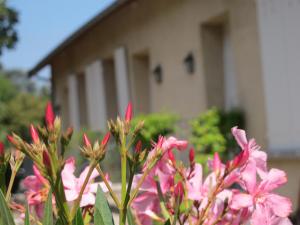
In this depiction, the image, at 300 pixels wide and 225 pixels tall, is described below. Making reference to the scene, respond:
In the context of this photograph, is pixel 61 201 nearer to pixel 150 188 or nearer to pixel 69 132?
pixel 69 132

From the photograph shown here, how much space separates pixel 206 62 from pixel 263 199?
7.30 m

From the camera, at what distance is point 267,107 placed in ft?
22.8

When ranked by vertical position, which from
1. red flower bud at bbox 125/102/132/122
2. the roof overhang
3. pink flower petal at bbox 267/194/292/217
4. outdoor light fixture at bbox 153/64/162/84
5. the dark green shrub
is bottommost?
the dark green shrub

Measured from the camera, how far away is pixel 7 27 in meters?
14.4

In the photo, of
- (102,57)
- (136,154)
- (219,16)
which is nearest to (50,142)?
(136,154)

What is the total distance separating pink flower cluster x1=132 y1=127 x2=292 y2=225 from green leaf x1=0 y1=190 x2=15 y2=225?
23 cm

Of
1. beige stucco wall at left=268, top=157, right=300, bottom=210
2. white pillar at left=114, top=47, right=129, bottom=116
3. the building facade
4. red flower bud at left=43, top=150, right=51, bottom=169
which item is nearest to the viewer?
red flower bud at left=43, top=150, right=51, bottom=169

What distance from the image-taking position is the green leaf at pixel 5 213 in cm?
97

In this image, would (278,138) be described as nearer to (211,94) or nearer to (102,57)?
(211,94)

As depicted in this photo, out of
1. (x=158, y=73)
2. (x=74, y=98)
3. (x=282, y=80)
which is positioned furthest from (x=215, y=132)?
(x=74, y=98)

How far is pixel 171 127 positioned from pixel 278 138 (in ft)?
6.43

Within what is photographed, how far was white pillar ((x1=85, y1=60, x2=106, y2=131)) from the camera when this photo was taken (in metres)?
13.2

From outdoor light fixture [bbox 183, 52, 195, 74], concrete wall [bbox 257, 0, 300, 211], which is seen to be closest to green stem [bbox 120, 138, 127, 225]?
concrete wall [bbox 257, 0, 300, 211]

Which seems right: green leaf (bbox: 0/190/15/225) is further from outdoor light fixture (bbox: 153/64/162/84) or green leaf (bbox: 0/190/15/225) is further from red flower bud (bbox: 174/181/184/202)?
outdoor light fixture (bbox: 153/64/162/84)
